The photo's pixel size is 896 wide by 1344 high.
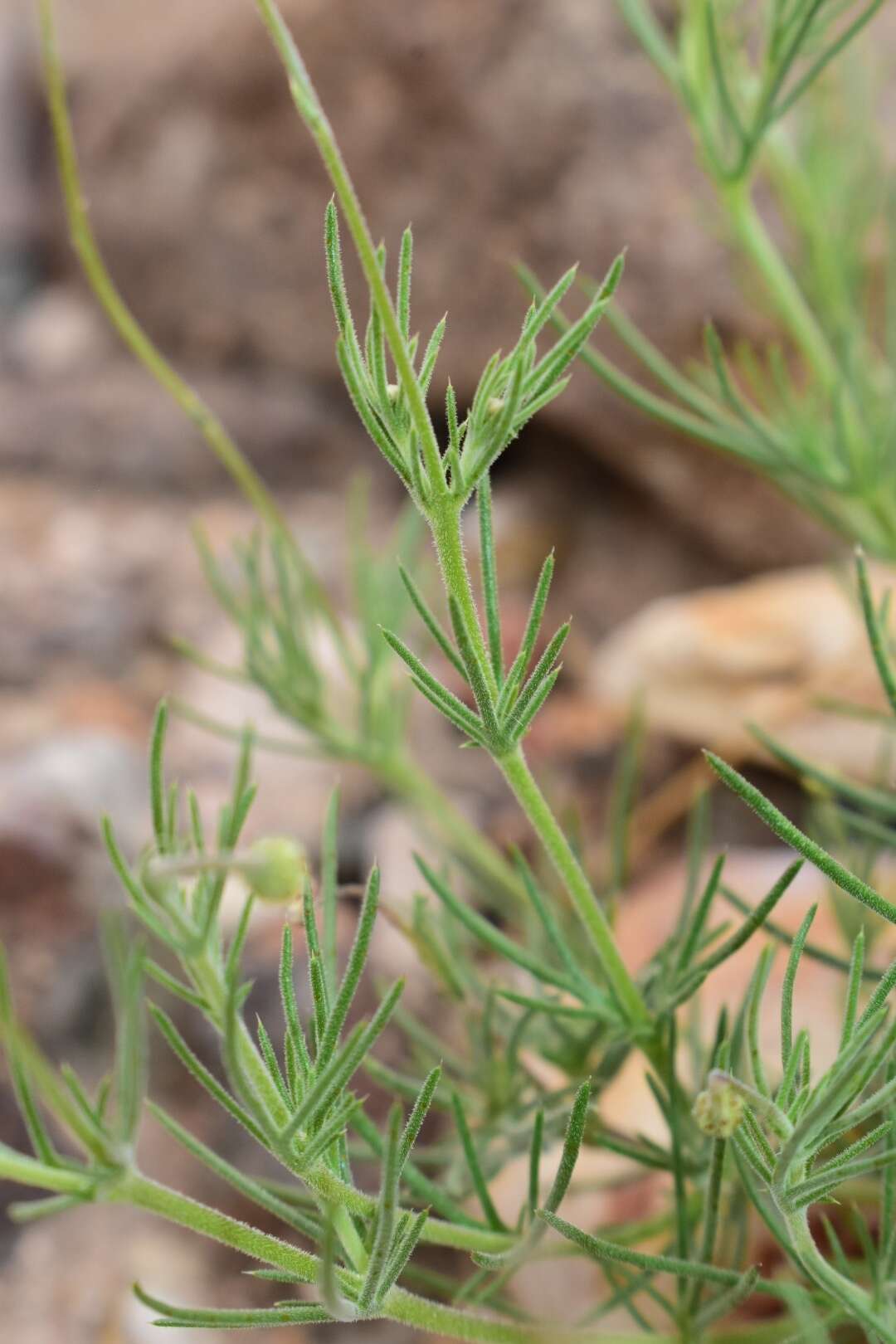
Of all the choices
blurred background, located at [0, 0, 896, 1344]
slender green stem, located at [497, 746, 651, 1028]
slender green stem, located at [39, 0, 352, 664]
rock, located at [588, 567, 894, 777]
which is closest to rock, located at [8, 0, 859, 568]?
blurred background, located at [0, 0, 896, 1344]

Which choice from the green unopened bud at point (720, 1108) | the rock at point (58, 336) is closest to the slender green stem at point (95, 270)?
the green unopened bud at point (720, 1108)

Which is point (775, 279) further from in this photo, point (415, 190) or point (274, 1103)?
point (415, 190)

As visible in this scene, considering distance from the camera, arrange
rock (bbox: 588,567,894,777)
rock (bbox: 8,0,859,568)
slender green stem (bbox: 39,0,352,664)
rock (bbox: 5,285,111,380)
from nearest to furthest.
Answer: slender green stem (bbox: 39,0,352,664)
rock (bbox: 588,567,894,777)
rock (bbox: 8,0,859,568)
rock (bbox: 5,285,111,380)

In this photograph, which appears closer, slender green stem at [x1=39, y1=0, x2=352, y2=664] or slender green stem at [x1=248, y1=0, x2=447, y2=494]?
slender green stem at [x1=248, y1=0, x2=447, y2=494]

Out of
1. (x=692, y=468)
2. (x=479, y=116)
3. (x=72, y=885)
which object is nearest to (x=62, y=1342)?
(x=72, y=885)

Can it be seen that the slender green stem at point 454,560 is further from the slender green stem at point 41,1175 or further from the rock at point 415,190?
the rock at point 415,190

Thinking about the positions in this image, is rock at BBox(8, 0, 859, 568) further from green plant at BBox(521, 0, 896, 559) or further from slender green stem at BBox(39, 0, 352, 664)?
slender green stem at BBox(39, 0, 352, 664)
